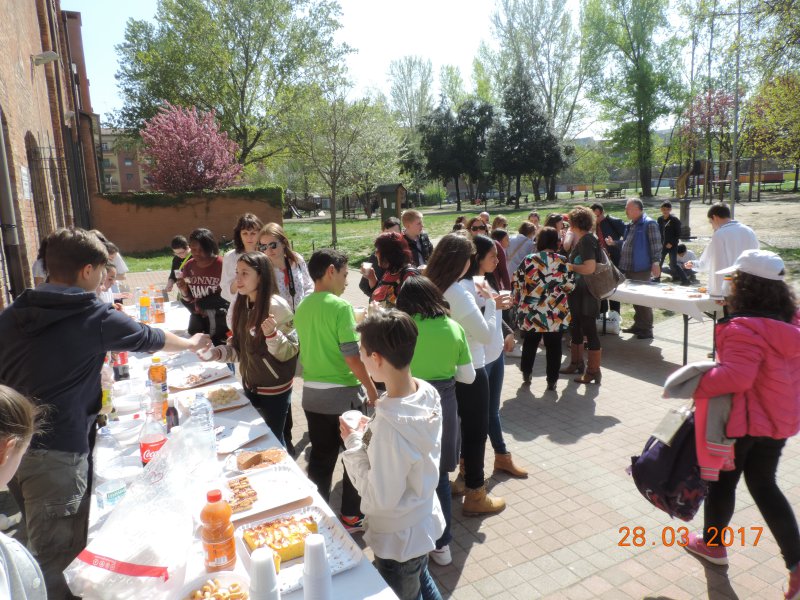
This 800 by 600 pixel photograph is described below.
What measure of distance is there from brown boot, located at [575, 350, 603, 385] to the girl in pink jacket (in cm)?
336

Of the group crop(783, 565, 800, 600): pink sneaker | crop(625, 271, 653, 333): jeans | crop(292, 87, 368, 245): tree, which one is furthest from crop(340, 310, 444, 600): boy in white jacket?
crop(292, 87, 368, 245): tree

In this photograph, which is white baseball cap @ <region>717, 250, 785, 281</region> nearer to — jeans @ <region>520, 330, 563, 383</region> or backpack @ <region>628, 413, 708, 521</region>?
backpack @ <region>628, 413, 708, 521</region>

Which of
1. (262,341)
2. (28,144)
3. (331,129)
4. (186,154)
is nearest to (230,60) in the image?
(186,154)

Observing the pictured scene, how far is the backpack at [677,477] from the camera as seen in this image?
9.45 ft

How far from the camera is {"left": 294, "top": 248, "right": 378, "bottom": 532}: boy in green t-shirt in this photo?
3205 mm

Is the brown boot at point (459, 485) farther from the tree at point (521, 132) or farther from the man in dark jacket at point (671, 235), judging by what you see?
the tree at point (521, 132)

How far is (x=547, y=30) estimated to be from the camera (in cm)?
3634

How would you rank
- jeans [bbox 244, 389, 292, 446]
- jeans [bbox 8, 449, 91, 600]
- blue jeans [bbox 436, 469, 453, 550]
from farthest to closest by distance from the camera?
jeans [bbox 244, 389, 292, 446] → blue jeans [bbox 436, 469, 453, 550] → jeans [bbox 8, 449, 91, 600]

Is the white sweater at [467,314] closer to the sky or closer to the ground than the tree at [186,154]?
closer to the ground

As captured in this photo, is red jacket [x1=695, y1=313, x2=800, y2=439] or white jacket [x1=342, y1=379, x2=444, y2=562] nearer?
white jacket [x1=342, y1=379, x2=444, y2=562]

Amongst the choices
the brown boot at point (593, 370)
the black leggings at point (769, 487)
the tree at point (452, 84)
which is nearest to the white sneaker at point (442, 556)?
the black leggings at point (769, 487)

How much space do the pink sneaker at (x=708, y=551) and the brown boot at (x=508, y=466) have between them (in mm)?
1289

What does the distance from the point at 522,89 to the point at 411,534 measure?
112 feet

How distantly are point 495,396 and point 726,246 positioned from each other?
13.4ft
